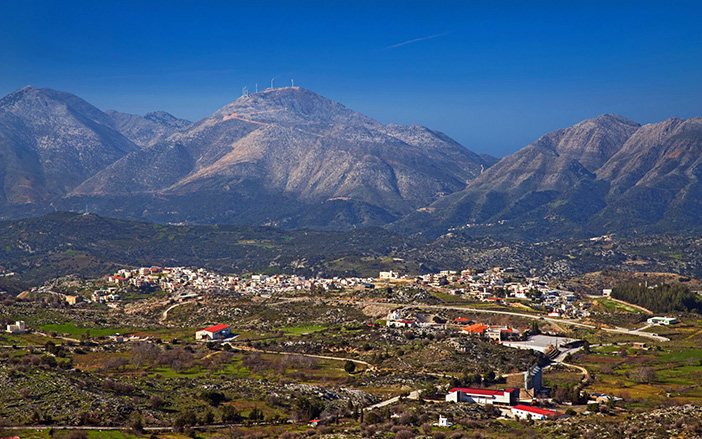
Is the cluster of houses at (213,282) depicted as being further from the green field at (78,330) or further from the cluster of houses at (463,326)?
the green field at (78,330)

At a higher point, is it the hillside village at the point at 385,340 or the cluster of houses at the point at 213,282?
the cluster of houses at the point at 213,282

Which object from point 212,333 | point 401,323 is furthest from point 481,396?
point 212,333

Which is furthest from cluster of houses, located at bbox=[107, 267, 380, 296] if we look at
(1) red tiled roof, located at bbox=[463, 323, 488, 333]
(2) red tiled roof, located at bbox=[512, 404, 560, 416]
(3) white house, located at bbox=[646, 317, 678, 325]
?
(2) red tiled roof, located at bbox=[512, 404, 560, 416]

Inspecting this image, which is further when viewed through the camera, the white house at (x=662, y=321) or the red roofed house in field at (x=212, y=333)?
the white house at (x=662, y=321)

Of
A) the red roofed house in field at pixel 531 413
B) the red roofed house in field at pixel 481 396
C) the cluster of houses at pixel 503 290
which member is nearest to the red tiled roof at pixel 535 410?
the red roofed house in field at pixel 531 413

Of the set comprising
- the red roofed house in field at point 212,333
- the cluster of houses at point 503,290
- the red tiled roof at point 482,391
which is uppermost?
the cluster of houses at point 503,290

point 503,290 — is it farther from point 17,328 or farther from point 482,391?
point 17,328

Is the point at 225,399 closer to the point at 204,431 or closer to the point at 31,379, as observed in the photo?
the point at 204,431
